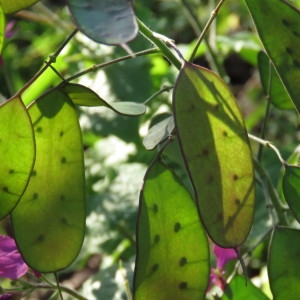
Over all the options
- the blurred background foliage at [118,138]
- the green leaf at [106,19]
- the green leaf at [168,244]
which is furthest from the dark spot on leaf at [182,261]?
the blurred background foliage at [118,138]

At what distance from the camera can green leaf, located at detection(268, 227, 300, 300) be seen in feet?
2.17

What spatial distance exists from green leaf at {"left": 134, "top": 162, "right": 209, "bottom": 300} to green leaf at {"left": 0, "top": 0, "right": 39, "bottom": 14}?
162 millimetres

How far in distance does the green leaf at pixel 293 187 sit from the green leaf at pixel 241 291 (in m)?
0.15

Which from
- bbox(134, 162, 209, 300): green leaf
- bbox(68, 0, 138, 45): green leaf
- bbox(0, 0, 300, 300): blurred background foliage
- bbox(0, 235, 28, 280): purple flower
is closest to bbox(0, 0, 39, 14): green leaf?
bbox(68, 0, 138, 45): green leaf

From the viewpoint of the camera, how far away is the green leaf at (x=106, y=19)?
0.49 metres

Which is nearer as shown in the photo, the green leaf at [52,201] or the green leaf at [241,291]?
the green leaf at [52,201]

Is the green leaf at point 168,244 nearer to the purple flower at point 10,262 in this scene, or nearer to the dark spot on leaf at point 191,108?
the dark spot on leaf at point 191,108

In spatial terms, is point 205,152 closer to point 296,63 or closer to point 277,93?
point 296,63

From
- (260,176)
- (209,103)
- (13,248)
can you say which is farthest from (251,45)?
(209,103)

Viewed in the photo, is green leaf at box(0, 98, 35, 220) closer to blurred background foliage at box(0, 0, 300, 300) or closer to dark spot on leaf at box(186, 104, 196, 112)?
dark spot on leaf at box(186, 104, 196, 112)

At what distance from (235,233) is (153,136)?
13 cm

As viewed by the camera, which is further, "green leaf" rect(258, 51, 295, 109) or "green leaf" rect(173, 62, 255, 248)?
"green leaf" rect(258, 51, 295, 109)

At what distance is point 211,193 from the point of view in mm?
553

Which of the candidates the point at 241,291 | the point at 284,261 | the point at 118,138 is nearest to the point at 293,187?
the point at 284,261
